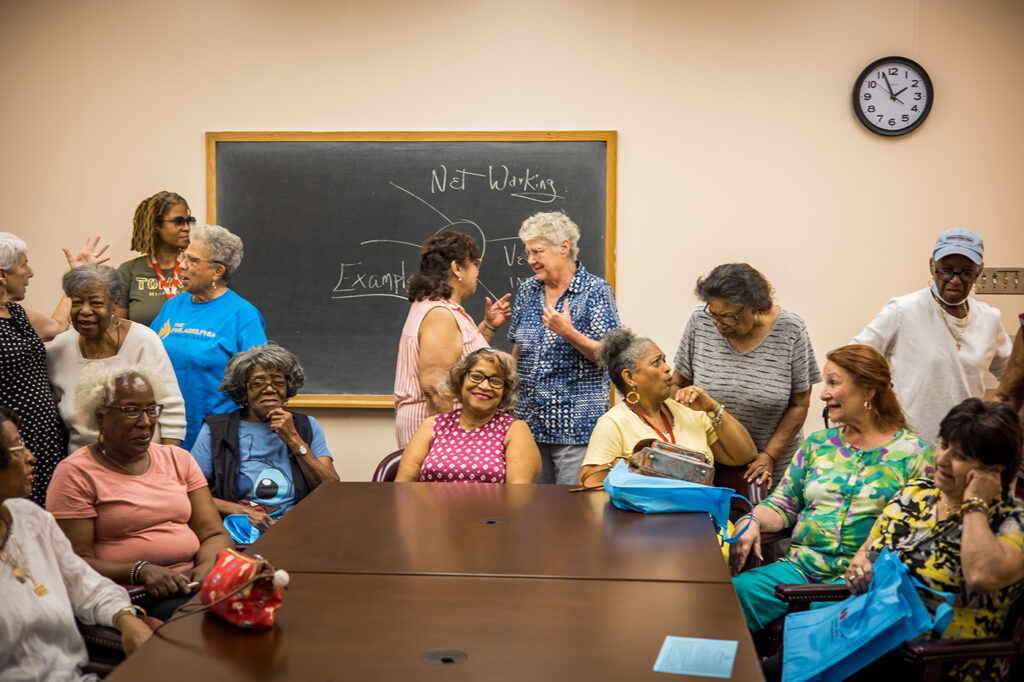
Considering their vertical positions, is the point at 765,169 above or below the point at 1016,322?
above

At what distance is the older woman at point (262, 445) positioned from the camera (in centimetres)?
327

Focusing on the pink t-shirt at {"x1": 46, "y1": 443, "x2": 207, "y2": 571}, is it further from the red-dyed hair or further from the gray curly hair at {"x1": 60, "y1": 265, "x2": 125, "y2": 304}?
the red-dyed hair

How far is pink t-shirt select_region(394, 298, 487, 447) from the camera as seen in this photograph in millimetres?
Result: 3535

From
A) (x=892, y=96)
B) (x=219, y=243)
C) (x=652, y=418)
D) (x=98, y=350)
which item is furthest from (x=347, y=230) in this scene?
(x=892, y=96)

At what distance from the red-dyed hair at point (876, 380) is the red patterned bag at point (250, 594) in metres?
1.76

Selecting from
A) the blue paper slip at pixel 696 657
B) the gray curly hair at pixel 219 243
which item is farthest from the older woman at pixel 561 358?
the blue paper slip at pixel 696 657

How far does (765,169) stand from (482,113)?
54.0 inches

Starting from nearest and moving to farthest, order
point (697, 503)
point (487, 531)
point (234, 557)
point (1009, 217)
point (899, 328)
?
1. point (234, 557)
2. point (487, 531)
3. point (697, 503)
4. point (899, 328)
5. point (1009, 217)

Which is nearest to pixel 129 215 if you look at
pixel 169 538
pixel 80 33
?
pixel 80 33

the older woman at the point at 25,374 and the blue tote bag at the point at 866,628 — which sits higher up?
the older woman at the point at 25,374

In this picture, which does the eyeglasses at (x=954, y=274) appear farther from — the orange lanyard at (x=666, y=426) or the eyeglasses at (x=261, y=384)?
the eyeglasses at (x=261, y=384)

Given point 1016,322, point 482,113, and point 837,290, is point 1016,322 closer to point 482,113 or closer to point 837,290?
point 837,290

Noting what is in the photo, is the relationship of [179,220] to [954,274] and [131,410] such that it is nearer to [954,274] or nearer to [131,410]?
[131,410]

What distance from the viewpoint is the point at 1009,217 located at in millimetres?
4512
